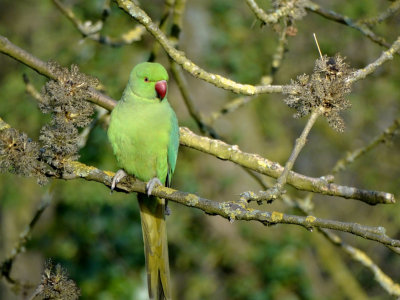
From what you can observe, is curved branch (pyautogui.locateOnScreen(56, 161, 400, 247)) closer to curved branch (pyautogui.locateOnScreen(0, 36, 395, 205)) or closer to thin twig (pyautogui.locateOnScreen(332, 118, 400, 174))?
curved branch (pyautogui.locateOnScreen(0, 36, 395, 205))

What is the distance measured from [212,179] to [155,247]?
11.3 ft

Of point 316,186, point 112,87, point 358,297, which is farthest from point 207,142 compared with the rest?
point 358,297

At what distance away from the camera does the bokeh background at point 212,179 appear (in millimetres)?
5629

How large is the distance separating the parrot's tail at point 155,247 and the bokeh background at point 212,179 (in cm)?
238

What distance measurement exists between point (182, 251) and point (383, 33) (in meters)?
3.34

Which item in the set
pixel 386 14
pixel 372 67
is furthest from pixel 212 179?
pixel 372 67

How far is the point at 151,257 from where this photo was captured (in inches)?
124

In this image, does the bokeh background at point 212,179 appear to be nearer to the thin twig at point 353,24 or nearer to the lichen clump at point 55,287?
the thin twig at point 353,24

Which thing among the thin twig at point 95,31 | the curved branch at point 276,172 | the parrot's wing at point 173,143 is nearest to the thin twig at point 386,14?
the curved branch at point 276,172

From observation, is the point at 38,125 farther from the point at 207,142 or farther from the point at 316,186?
the point at 316,186

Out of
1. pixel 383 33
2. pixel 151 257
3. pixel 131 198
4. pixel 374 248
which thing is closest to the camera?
pixel 151 257

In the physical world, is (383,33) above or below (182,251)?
above

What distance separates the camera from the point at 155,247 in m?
3.19

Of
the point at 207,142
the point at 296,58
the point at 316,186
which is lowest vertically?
the point at 316,186
